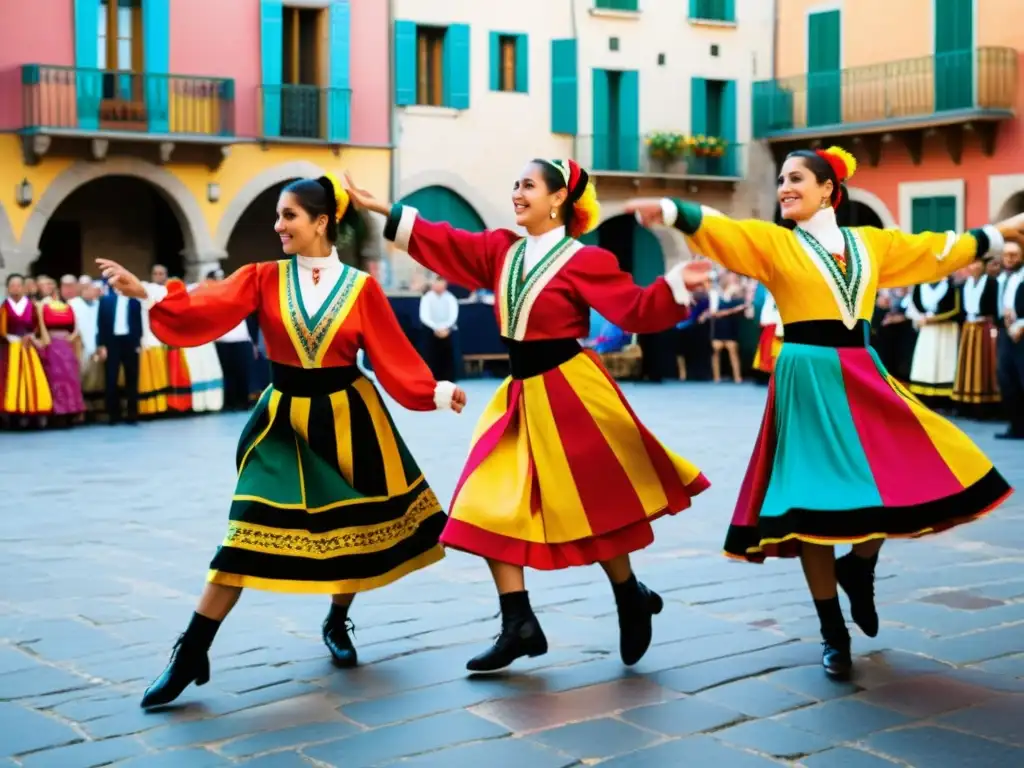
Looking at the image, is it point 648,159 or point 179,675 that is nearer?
point 179,675

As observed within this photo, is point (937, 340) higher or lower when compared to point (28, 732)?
higher

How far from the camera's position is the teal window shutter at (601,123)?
3042cm

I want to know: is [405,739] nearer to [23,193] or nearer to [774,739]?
[774,739]

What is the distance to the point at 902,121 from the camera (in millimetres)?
28734

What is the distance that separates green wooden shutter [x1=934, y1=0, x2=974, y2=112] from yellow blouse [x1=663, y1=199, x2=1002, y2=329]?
23.4 metres

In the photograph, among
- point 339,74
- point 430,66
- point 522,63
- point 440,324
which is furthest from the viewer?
point 522,63

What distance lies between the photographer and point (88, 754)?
440 centimetres

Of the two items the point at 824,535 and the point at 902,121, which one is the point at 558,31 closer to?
the point at 902,121

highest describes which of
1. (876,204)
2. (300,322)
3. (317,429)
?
(876,204)

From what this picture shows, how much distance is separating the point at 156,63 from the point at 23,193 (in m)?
2.93

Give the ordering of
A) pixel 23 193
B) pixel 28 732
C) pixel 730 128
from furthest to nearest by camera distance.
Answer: pixel 730 128, pixel 23 193, pixel 28 732

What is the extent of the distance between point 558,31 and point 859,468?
25648mm

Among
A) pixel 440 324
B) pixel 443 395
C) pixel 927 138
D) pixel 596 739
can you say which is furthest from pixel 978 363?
pixel 927 138

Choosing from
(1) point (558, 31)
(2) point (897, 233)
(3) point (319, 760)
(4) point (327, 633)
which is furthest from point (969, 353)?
(1) point (558, 31)
